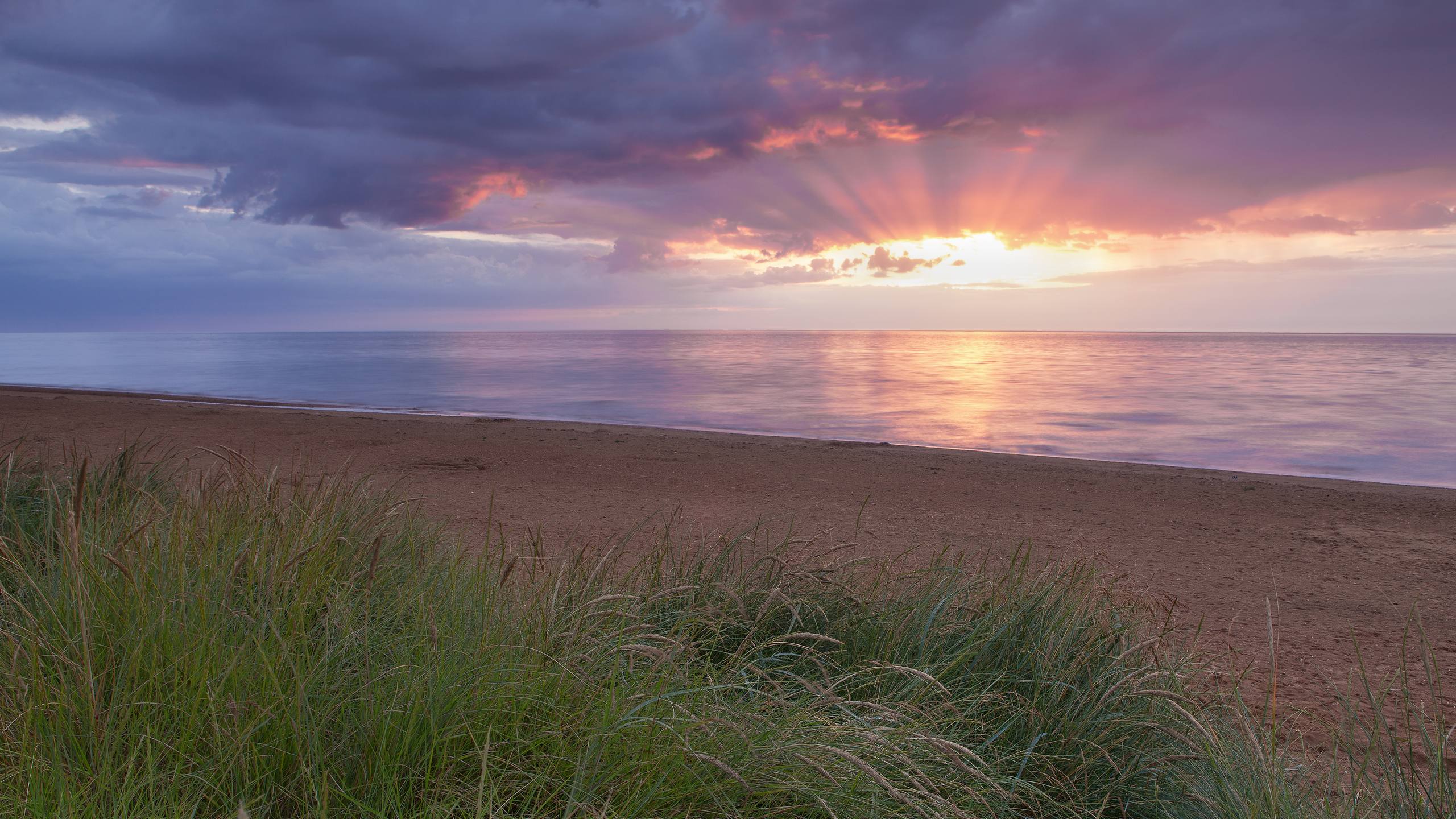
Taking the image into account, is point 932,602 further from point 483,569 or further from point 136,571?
point 136,571

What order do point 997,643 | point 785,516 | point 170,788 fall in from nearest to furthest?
point 170,788
point 997,643
point 785,516

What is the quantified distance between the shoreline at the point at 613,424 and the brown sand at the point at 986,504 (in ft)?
1.71

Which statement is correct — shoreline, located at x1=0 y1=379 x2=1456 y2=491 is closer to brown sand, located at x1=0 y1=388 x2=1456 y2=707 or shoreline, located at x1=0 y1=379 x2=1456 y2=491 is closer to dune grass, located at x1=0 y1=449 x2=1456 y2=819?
brown sand, located at x1=0 y1=388 x2=1456 y2=707

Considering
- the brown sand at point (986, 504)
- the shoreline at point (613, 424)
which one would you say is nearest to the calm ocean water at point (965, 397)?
the shoreline at point (613, 424)

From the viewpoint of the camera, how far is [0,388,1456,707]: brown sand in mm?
6340

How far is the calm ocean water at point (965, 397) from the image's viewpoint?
18.4 metres

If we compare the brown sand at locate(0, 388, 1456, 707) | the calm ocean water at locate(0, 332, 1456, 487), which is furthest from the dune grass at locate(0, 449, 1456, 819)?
the calm ocean water at locate(0, 332, 1456, 487)

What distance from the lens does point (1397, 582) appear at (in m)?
7.13

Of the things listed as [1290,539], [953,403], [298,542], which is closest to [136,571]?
[298,542]

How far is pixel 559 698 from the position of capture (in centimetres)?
224

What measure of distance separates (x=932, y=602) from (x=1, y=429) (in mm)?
9384

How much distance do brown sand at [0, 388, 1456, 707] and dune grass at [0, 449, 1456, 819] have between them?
54.1 inches

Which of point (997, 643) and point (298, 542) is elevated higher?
point (298, 542)

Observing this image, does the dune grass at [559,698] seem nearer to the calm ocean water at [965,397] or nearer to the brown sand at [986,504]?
the brown sand at [986,504]
